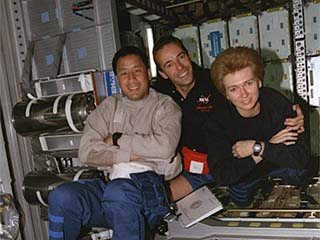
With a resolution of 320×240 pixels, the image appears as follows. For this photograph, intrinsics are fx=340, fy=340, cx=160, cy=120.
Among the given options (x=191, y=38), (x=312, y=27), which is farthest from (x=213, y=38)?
(x=312, y=27)

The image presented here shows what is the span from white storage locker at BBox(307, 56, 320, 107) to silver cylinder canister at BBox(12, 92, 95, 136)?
9.06 ft

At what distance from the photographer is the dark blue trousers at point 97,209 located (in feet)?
5.30

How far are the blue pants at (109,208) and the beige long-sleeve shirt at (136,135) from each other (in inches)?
4.4

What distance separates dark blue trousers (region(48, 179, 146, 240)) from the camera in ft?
5.30

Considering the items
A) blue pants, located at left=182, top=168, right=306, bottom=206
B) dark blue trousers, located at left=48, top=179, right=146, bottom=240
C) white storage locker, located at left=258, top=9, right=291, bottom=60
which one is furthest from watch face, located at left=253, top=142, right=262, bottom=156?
white storage locker, located at left=258, top=9, right=291, bottom=60

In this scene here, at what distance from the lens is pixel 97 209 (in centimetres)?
186

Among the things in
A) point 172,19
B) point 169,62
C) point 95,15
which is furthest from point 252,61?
point 172,19

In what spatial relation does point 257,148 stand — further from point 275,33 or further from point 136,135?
point 275,33

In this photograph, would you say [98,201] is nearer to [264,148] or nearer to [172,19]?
[264,148]

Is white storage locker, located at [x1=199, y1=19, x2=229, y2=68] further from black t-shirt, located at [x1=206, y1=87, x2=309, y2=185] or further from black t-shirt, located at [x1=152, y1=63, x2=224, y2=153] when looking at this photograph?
black t-shirt, located at [x1=206, y1=87, x2=309, y2=185]

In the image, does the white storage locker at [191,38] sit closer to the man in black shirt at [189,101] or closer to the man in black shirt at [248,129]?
the man in black shirt at [189,101]

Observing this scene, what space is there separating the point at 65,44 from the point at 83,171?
3.01 ft

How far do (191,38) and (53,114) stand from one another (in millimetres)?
2824

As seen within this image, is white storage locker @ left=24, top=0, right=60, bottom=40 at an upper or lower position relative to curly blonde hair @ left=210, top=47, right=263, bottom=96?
upper
